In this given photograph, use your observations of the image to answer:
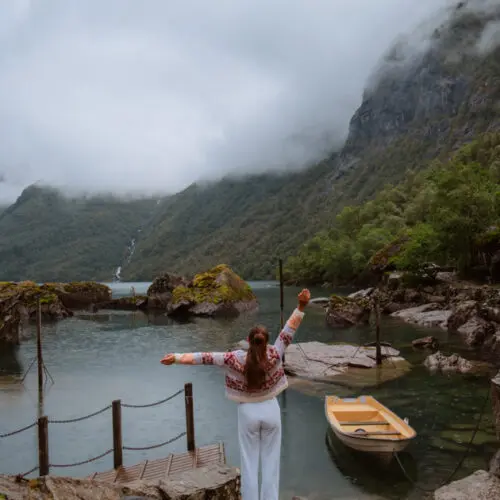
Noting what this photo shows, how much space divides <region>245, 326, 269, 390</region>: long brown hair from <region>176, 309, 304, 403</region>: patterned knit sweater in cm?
10

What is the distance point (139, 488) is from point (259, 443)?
3.56 m

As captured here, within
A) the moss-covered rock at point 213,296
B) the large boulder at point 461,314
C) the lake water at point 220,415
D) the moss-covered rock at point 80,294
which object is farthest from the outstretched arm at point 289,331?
the moss-covered rock at point 80,294

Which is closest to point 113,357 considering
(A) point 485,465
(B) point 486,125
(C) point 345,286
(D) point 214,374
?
(D) point 214,374

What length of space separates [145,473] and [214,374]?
17699mm

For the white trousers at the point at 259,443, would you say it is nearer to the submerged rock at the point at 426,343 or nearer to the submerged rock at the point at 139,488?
the submerged rock at the point at 139,488

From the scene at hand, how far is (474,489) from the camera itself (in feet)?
34.4

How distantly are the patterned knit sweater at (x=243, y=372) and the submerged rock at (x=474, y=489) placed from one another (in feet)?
19.4

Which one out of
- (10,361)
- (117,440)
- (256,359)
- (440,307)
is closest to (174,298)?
(10,361)

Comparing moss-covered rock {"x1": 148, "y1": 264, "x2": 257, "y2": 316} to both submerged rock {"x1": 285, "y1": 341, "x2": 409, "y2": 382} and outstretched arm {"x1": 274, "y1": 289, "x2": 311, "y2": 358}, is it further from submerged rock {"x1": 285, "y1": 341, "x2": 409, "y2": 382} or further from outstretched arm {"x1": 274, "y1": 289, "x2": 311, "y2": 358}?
outstretched arm {"x1": 274, "y1": 289, "x2": 311, "y2": 358}

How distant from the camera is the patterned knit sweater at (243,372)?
272 inches

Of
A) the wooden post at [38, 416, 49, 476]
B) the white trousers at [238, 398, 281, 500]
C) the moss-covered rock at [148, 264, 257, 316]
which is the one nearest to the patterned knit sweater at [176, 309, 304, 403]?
the white trousers at [238, 398, 281, 500]

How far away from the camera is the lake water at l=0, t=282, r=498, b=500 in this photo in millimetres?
14719

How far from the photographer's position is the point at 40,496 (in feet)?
26.2

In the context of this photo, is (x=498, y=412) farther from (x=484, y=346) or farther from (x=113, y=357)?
(x=113, y=357)
